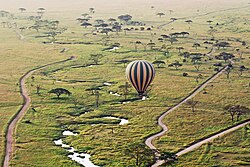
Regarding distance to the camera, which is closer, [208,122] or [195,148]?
[195,148]

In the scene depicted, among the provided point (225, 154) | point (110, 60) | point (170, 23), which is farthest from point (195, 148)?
point (170, 23)

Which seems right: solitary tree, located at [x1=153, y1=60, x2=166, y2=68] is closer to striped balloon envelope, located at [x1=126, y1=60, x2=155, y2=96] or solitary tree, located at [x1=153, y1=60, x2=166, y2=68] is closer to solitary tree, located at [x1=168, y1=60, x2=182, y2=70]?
solitary tree, located at [x1=168, y1=60, x2=182, y2=70]

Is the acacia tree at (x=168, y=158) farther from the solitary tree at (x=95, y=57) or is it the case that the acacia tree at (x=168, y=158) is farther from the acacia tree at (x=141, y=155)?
the solitary tree at (x=95, y=57)

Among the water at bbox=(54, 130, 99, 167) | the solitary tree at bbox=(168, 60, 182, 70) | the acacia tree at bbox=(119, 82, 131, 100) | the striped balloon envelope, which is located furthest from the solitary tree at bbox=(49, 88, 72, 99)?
the solitary tree at bbox=(168, 60, 182, 70)

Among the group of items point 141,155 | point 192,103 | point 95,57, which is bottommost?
point 141,155

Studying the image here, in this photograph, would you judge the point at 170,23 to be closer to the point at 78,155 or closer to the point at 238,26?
the point at 238,26

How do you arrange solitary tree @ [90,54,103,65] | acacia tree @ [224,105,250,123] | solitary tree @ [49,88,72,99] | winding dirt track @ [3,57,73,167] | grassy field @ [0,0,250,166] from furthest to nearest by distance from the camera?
solitary tree @ [90,54,103,65]
solitary tree @ [49,88,72,99]
acacia tree @ [224,105,250,123]
grassy field @ [0,0,250,166]
winding dirt track @ [3,57,73,167]

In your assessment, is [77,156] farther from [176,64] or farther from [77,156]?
[176,64]

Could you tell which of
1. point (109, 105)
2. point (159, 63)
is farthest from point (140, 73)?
point (159, 63)

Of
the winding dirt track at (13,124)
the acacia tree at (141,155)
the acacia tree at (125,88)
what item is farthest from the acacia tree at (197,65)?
the acacia tree at (141,155)
